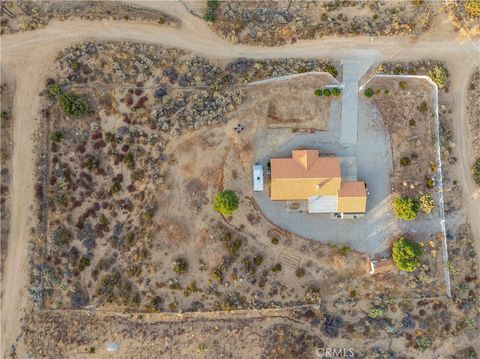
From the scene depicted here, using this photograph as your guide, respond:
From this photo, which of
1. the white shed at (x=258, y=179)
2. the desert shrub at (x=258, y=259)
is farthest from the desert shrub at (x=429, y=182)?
the desert shrub at (x=258, y=259)

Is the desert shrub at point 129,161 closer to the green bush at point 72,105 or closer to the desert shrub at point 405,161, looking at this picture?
the green bush at point 72,105

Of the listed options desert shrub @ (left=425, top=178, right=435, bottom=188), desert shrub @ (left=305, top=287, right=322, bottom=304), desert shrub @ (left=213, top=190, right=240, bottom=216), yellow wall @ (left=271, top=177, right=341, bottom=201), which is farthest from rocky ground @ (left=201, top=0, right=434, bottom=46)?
desert shrub @ (left=305, top=287, right=322, bottom=304)

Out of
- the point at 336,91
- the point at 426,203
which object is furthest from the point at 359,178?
the point at 336,91

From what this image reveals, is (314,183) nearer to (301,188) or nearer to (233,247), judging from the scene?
(301,188)

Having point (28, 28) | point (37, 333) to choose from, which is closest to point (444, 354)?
point (37, 333)

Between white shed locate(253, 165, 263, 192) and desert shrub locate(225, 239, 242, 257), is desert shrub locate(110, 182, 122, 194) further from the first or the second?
white shed locate(253, 165, 263, 192)

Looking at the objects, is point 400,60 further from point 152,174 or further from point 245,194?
point 152,174
